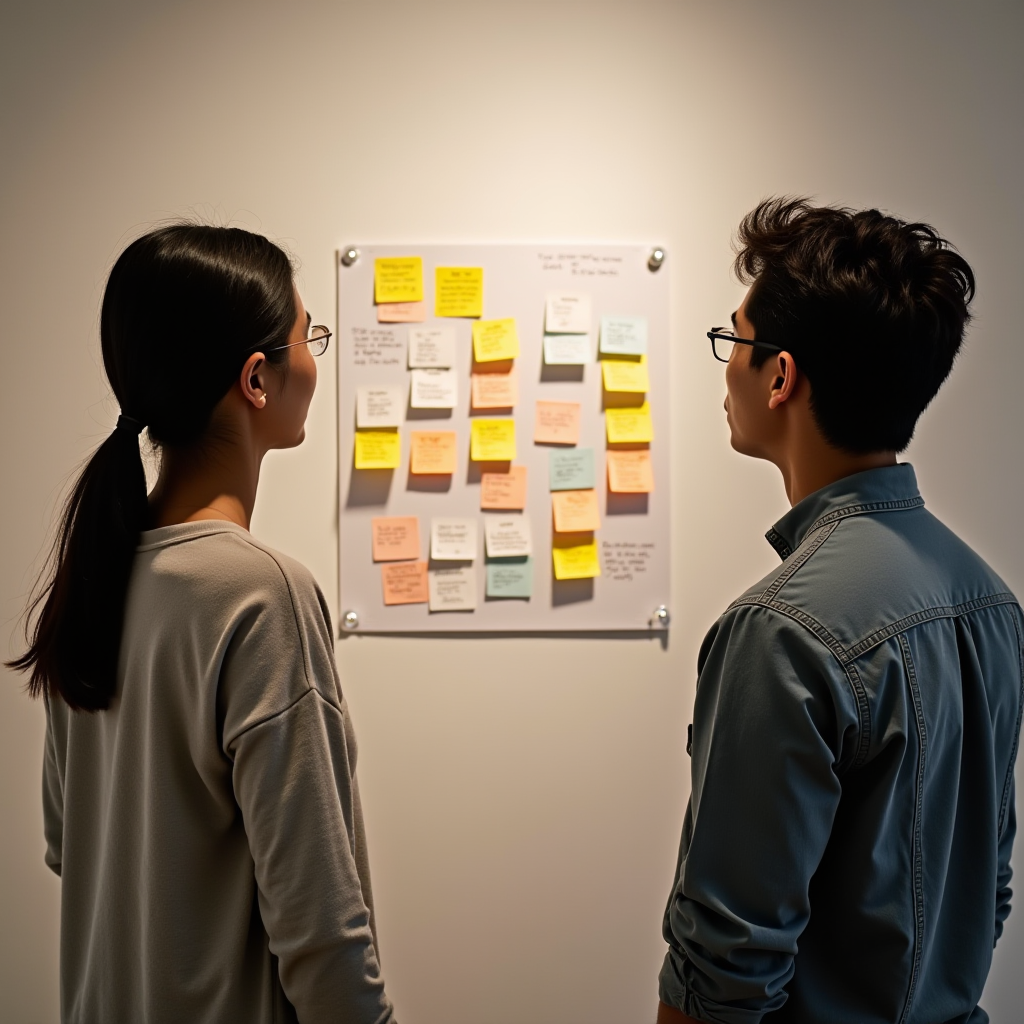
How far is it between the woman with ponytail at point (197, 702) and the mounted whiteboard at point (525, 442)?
985 mm

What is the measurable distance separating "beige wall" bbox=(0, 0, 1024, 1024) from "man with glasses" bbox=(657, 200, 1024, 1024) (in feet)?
3.47

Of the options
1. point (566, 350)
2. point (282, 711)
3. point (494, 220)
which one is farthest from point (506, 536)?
point (282, 711)

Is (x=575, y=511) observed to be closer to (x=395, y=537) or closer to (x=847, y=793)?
(x=395, y=537)

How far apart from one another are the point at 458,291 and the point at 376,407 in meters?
0.32

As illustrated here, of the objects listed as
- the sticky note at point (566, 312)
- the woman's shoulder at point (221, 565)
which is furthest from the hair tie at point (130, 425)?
the sticky note at point (566, 312)

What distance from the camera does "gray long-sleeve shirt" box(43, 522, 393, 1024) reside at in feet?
3.01

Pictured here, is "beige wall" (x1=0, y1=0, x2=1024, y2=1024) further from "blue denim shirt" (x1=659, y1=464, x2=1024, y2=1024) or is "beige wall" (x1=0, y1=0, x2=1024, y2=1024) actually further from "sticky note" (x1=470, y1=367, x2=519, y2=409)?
"blue denim shirt" (x1=659, y1=464, x2=1024, y2=1024)

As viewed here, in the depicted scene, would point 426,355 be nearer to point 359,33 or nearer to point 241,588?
point 359,33

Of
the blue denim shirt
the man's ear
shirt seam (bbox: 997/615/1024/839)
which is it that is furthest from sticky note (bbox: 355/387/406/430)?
shirt seam (bbox: 997/615/1024/839)

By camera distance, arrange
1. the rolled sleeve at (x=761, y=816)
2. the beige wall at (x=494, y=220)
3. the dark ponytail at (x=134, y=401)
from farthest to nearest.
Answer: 1. the beige wall at (x=494, y=220)
2. the dark ponytail at (x=134, y=401)
3. the rolled sleeve at (x=761, y=816)

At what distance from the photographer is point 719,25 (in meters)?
2.06

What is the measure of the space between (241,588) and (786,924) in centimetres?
63

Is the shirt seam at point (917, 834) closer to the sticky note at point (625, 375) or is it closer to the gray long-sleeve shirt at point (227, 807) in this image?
the gray long-sleeve shirt at point (227, 807)

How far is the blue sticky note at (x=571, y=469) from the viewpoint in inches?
81.7
